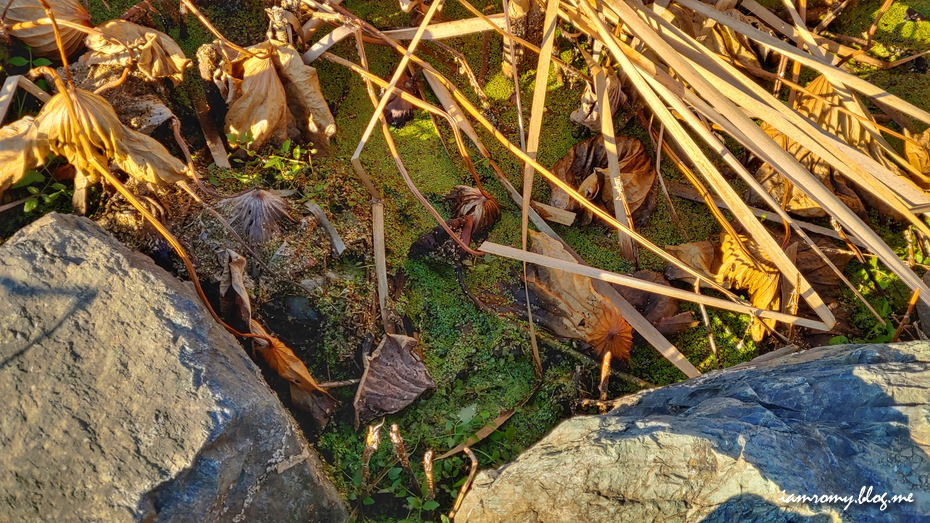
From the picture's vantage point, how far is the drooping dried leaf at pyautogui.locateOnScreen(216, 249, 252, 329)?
1.59m

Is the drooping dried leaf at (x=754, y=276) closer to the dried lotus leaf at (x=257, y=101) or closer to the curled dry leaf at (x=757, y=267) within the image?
the curled dry leaf at (x=757, y=267)

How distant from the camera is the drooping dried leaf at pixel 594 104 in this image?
2.02 meters

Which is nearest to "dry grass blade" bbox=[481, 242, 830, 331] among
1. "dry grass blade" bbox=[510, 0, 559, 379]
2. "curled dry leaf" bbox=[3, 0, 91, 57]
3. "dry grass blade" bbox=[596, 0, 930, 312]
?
"dry grass blade" bbox=[510, 0, 559, 379]

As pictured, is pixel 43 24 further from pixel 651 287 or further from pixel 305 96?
pixel 651 287

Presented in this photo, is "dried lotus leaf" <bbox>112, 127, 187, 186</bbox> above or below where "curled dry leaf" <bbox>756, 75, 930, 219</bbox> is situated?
below

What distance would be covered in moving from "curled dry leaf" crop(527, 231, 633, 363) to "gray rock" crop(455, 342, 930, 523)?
371mm

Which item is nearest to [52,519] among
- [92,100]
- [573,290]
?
[92,100]

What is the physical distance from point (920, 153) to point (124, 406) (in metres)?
2.70

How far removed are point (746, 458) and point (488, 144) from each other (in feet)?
4.57

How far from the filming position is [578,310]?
1.86 meters

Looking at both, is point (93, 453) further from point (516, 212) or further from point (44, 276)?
point (516, 212)

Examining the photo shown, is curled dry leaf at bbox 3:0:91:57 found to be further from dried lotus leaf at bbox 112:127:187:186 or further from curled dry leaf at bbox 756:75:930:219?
curled dry leaf at bbox 756:75:930:219

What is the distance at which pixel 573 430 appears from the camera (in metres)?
1.40

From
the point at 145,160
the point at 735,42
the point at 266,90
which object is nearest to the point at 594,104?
the point at 735,42
